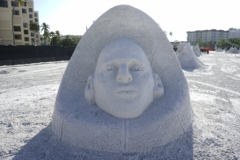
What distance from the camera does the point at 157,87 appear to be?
3.34 meters

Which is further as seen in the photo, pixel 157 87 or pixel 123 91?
pixel 157 87

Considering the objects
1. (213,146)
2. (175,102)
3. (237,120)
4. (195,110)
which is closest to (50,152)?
(175,102)

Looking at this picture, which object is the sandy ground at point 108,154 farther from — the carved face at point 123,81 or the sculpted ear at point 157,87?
the sculpted ear at point 157,87

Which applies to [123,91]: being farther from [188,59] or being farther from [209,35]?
[209,35]

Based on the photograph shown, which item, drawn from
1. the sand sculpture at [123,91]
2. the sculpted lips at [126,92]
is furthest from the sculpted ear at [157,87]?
the sculpted lips at [126,92]

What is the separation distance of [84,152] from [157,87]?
1610mm

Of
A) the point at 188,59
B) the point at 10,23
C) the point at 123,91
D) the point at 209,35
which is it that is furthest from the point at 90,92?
the point at 209,35

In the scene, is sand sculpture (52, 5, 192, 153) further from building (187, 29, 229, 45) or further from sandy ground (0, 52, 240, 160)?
building (187, 29, 229, 45)

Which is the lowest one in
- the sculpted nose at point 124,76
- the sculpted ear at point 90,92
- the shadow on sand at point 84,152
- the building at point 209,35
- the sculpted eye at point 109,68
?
the shadow on sand at point 84,152

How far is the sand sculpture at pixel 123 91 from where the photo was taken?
2883 millimetres

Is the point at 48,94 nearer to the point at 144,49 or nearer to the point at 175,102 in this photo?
the point at 144,49

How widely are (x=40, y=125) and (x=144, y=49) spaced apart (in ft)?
8.65

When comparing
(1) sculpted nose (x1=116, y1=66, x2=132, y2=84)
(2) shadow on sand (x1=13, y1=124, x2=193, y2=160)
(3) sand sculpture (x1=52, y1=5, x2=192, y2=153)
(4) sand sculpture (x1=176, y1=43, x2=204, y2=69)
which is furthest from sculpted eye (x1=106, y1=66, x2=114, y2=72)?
(4) sand sculpture (x1=176, y1=43, x2=204, y2=69)

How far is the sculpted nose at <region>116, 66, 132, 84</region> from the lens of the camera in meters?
2.90
